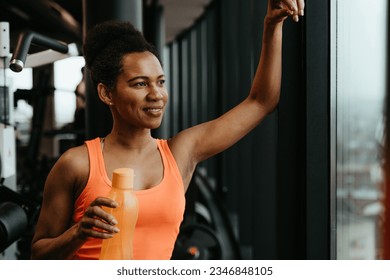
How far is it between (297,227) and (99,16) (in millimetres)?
804

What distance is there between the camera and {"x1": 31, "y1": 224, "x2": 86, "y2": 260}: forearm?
104 cm

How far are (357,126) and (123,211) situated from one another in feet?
1.96

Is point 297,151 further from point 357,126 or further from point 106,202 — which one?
point 106,202

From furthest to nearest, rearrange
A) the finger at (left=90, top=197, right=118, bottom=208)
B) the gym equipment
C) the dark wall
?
the gym equipment, the dark wall, the finger at (left=90, top=197, right=118, bottom=208)

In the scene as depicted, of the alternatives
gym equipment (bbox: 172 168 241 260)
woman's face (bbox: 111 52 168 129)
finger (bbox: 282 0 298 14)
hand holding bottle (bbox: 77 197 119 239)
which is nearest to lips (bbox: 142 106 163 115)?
woman's face (bbox: 111 52 168 129)

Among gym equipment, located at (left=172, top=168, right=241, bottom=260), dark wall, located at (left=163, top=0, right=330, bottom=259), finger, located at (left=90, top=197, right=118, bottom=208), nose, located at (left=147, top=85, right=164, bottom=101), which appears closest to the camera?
finger, located at (left=90, top=197, right=118, bottom=208)

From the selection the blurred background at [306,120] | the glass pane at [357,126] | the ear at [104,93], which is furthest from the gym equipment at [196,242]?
the ear at [104,93]

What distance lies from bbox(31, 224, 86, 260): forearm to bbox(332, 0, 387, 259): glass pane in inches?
24.1

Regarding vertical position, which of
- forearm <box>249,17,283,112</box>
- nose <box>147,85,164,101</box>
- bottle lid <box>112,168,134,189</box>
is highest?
forearm <box>249,17,283,112</box>

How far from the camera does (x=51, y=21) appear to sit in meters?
3.79

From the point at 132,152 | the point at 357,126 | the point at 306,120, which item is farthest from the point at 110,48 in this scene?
the point at 357,126

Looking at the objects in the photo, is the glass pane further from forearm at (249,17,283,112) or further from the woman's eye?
the woman's eye

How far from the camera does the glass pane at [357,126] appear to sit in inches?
45.6

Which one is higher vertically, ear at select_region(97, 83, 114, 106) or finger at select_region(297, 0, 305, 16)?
finger at select_region(297, 0, 305, 16)
